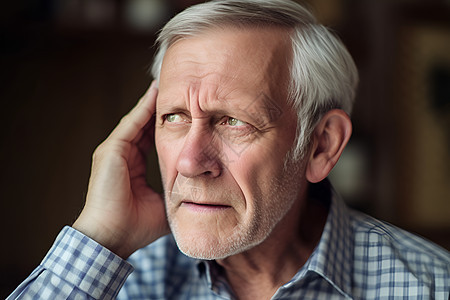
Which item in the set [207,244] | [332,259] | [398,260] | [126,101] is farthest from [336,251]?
[126,101]

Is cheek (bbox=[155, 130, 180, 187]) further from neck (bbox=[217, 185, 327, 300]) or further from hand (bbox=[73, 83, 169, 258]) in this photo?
neck (bbox=[217, 185, 327, 300])

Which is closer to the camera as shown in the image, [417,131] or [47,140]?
[47,140]

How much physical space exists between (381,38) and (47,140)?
1.44 meters

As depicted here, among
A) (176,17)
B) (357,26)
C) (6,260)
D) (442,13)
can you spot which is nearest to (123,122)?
(176,17)

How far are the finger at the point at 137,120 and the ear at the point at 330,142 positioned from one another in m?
0.35

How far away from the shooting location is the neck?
1040 millimetres

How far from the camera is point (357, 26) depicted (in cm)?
213

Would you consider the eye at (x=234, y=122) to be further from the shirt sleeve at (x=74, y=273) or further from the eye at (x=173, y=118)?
the shirt sleeve at (x=74, y=273)

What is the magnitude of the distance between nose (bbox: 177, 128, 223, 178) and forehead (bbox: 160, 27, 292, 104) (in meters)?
0.09

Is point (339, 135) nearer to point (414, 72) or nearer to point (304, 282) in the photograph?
point (304, 282)

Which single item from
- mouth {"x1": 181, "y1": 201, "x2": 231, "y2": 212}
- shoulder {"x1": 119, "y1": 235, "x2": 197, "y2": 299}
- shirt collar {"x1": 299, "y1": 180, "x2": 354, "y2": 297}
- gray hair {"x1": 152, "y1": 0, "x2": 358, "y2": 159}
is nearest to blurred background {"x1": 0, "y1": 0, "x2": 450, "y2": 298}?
shoulder {"x1": 119, "y1": 235, "x2": 197, "y2": 299}

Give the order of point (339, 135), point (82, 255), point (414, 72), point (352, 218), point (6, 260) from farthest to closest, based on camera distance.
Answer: point (414, 72)
point (6, 260)
point (352, 218)
point (339, 135)
point (82, 255)

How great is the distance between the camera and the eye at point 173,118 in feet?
3.12

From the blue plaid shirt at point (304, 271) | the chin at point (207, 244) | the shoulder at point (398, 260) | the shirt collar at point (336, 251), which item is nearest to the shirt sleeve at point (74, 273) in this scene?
the blue plaid shirt at point (304, 271)
